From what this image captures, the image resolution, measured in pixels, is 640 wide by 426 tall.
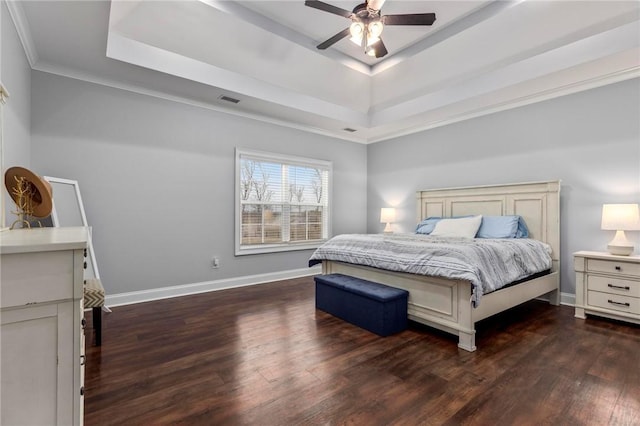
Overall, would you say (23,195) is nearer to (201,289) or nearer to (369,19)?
(201,289)

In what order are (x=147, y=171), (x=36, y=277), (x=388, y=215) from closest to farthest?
1. (x=36, y=277)
2. (x=147, y=171)
3. (x=388, y=215)

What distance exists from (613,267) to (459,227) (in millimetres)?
1491

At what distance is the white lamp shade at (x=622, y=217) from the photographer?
2896mm

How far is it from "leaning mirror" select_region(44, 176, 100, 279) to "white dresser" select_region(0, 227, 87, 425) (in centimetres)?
235

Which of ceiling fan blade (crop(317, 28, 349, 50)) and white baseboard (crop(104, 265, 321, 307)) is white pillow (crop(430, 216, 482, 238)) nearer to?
white baseboard (crop(104, 265, 321, 307))

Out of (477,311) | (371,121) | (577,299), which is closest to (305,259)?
(371,121)

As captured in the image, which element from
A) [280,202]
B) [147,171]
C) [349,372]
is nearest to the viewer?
[349,372]

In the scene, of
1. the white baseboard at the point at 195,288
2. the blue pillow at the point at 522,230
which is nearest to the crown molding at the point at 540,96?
the blue pillow at the point at 522,230

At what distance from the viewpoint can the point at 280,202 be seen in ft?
16.1

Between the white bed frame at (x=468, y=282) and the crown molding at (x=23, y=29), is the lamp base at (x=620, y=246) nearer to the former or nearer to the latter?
the white bed frame at (x=468, y=282)

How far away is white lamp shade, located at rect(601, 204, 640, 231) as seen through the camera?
290 cm

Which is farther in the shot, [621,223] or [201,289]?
[201,289]

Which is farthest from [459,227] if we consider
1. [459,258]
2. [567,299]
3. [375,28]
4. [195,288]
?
[195,288]

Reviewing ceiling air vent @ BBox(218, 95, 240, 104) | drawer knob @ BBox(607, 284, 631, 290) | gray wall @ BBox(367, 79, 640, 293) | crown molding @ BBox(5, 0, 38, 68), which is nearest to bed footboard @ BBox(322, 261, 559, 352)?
drawer knob @ BBox(607, 284, 631, 290)
